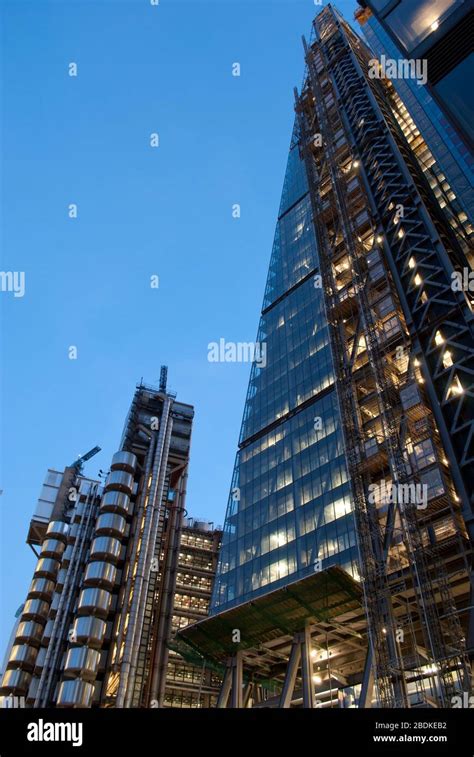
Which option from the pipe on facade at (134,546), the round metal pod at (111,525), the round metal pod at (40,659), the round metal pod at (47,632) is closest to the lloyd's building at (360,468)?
the pipe on facade at (134,546)

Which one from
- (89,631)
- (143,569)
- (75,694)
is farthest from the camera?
(143,569)

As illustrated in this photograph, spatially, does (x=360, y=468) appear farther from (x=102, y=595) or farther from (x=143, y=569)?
(x=102, y=595)

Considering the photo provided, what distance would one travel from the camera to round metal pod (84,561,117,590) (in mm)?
59984

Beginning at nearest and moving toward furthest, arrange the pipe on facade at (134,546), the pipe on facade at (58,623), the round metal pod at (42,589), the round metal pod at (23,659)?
1. the pipe on facade at (134,546)
2. the pipe on facade at (58,623)
3. the round metal pod at (23,659)
4. the round metal pod at (42,589)

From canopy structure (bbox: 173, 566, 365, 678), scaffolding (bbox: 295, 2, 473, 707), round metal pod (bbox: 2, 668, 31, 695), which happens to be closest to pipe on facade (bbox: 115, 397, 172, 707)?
canopy structure (bbox: 173, 566, 365, 678)

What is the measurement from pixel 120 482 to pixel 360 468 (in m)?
32.0

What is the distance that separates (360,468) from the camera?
42500mm

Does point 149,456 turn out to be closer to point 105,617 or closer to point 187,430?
point 187,430

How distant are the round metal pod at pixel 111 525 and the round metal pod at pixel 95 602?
6.17m

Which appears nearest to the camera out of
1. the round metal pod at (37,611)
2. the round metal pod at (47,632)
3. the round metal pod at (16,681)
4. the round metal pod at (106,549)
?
the round metal pod at (106,549)

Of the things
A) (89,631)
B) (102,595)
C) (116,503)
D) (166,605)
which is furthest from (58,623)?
(116,503)

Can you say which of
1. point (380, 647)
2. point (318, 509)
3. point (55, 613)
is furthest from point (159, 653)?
point (380, 647)

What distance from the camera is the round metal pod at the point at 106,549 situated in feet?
202

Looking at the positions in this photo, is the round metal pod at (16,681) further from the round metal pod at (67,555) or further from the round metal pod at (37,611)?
the round metal pod at (67,555)
